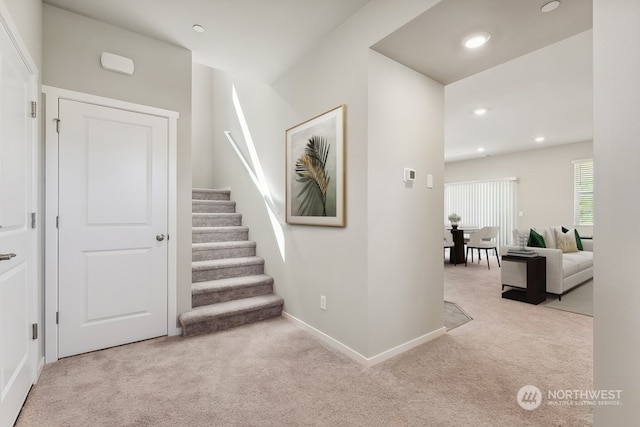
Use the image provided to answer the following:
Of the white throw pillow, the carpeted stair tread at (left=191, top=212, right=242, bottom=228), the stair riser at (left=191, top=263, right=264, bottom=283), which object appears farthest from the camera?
the white throw pillow

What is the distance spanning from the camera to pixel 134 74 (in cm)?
255

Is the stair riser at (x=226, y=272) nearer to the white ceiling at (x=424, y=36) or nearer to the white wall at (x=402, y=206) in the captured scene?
the white wall at (x=402, y=206)

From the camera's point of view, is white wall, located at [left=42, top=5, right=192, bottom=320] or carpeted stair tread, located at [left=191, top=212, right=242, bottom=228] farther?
carpeted stair tread, located at [left=191, top=212, right=242, bottom=228]

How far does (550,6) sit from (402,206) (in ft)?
4.93

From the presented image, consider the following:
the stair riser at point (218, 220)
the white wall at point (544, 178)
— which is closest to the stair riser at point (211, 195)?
the stair riser at point (218, 220)

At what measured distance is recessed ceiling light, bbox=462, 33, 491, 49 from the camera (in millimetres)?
2016

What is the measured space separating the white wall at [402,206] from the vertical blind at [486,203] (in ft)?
19.7

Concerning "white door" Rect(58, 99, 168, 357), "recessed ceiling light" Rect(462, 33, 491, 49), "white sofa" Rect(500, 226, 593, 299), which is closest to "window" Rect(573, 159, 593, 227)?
"white sofa" Rect(500, 226, 593, 299)

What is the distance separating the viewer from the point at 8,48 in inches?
58.0

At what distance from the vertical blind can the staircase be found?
6797 millimetres

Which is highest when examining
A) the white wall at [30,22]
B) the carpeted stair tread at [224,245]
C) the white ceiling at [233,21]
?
the white ceiling at [233,21]

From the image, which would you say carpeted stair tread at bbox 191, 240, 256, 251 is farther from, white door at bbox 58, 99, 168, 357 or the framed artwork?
the framed artwork

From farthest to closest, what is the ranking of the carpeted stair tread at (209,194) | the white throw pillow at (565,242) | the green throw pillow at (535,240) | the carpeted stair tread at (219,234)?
the white throw pillow at (565,242) < the carpeted stair tread at (209,194) < the green throw pillow at (535,240) < the carpeted stair tread at (219,234)

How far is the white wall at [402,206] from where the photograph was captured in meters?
2.23
